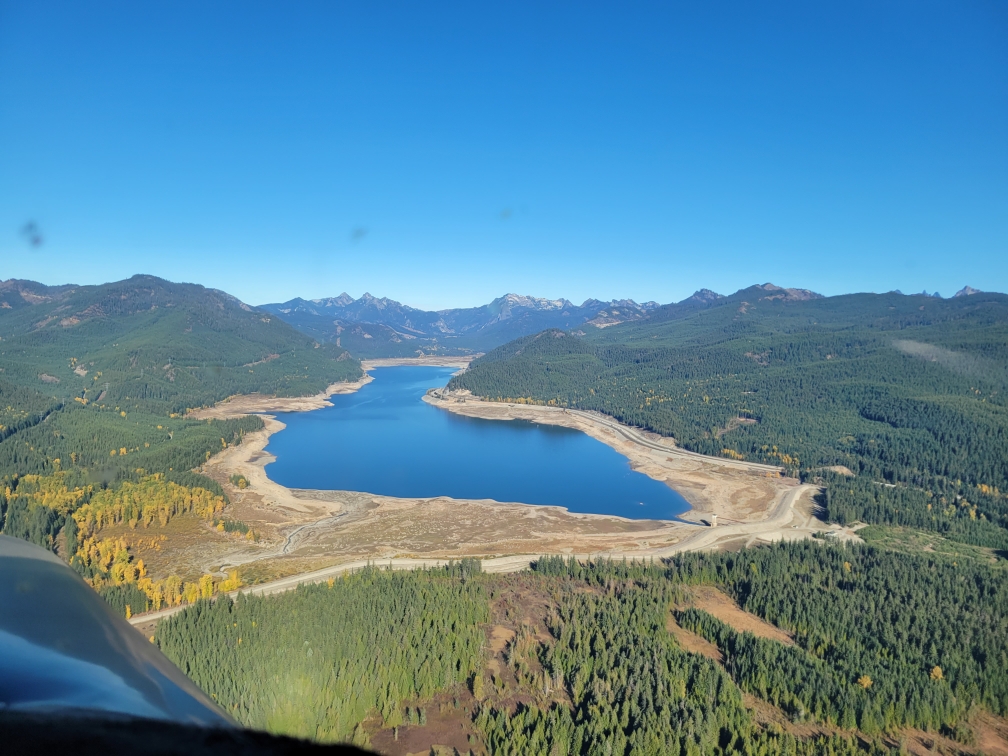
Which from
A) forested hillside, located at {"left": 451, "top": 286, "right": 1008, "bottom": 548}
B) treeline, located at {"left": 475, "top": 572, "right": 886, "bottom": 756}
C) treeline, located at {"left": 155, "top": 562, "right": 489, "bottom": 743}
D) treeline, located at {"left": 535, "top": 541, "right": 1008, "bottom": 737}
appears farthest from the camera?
forested hillside, located at {"left": 451, "top": 286, "right": 1008, "bottom": 548}

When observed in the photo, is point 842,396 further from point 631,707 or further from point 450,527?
point 631,707

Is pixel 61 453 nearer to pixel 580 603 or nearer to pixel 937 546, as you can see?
pixel 580 603

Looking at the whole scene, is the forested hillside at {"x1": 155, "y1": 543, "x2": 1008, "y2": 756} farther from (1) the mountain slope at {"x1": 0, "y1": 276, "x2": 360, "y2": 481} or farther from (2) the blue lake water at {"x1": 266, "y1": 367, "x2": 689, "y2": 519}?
(1) the mountain slope at {"x1": 0, "y1": 276, "x2": 360, "y2": 481}

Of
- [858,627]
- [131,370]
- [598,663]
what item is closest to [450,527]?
[598,663]

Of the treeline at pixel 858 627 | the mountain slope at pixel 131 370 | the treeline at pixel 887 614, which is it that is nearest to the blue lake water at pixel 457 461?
the mountain slope at pixel 131 370

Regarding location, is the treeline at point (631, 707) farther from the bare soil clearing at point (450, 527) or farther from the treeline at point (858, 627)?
the bare soil clearing at point (450, 527)

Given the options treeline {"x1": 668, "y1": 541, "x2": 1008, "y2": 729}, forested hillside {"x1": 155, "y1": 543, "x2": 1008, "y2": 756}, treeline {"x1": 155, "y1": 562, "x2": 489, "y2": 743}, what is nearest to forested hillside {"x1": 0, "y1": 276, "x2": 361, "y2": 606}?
treeline {"x1": 155, "y1": 562, "x2": 489, "y2": 743}
